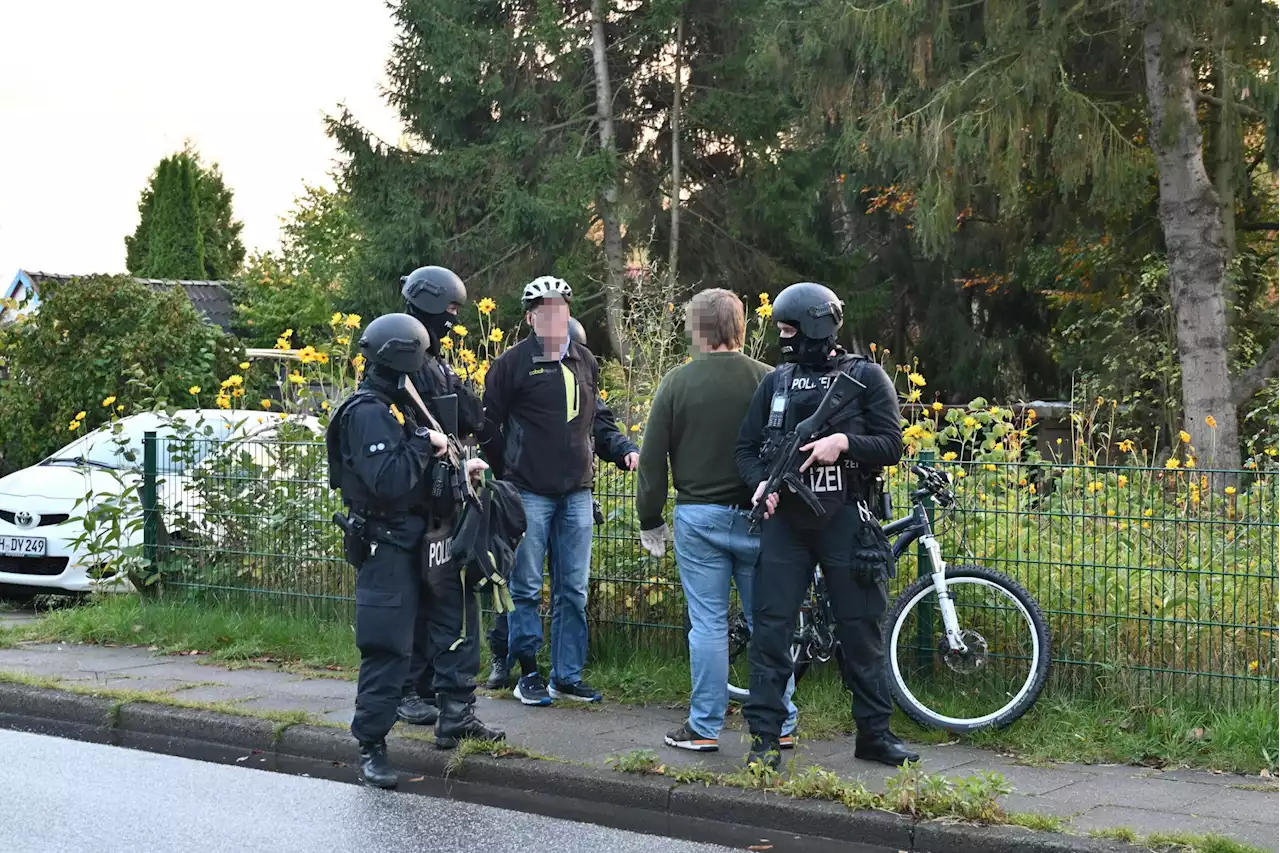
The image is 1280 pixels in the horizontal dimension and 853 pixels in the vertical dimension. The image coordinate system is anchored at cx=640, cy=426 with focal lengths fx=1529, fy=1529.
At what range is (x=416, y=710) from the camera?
293 inches

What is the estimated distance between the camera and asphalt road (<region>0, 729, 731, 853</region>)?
227 inches

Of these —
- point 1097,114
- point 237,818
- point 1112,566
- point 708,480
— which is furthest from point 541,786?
point 1097,114

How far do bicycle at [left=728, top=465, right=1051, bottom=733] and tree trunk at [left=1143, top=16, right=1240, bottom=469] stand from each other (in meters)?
13.2

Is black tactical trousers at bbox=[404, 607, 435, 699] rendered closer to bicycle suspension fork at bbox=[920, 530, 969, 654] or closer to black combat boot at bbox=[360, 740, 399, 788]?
black combat boot at bbox=[360, 740, 399, 788]

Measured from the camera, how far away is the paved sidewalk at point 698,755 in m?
5.68

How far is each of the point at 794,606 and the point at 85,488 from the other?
729cm

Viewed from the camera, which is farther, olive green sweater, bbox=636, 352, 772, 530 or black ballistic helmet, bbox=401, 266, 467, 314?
black ballistic helmet, bbox=401, 266, 467, 314

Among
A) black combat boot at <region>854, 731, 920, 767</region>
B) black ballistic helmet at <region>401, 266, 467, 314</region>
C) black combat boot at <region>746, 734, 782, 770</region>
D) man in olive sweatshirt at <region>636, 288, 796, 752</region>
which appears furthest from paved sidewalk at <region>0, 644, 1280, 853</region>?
black ballistic helmet at <region>401, 266, 467, 314</region>

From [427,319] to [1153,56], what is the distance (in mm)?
14829

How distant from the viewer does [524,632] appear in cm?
787

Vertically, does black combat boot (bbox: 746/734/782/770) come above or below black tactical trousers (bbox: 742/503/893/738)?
below

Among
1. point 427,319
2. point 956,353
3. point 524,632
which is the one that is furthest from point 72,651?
point 956,353

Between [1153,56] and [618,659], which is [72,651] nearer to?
[618,659]

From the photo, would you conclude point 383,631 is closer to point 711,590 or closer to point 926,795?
point 711,590
